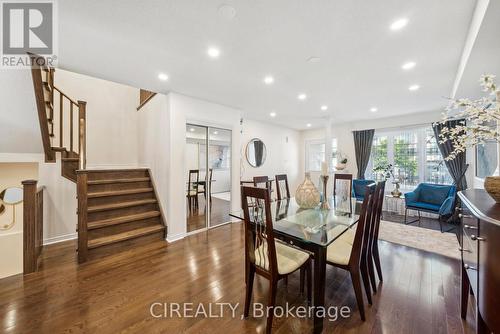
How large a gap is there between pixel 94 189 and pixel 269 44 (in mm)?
3595

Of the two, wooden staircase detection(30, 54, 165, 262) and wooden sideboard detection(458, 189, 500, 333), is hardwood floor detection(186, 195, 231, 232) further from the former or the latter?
wooden sideboard detection(458, 189, 500, 333)

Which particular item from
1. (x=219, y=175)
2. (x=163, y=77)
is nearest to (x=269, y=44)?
(x=163, y=77)

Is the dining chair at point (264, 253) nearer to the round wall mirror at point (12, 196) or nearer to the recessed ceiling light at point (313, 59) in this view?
the recessed ceiling light at point (313, 59)

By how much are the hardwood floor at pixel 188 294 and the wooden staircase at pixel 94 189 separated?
0.34 meters

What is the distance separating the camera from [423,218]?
14.7 feet

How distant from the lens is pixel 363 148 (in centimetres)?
546

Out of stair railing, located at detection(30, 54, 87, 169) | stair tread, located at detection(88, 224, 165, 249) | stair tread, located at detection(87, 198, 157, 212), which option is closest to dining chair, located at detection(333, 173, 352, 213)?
stair tread, located at detection(88, 224, 165, 249)

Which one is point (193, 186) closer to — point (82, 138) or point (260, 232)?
point (82, 138)

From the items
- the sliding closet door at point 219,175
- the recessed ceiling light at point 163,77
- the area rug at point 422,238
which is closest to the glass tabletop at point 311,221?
the area rug at point 422,238

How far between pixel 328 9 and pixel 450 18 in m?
1.09

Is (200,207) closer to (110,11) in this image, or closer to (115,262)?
(115,262)

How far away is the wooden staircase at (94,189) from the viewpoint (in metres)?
2.59

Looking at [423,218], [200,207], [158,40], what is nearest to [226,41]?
[158,40]

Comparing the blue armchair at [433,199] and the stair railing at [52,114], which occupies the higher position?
the stair railing at [52,114]
